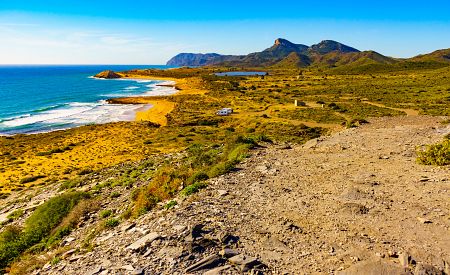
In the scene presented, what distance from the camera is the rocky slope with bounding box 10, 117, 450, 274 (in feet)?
30.5

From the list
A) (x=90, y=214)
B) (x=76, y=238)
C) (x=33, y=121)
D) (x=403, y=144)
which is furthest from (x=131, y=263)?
(x=33, y=121)

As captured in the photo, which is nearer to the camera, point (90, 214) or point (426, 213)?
point (426, 213)

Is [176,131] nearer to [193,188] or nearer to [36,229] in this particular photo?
[36,229]

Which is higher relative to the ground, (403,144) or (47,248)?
(403,144)

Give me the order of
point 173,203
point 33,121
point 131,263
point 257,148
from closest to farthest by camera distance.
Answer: point 131,263, point 173,203, point 257,148, point 33,121

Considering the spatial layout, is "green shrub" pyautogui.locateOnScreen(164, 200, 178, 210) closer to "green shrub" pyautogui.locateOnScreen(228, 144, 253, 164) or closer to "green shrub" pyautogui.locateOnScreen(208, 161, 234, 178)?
"green shrub" pyautogui.locateOnScreen(208, 161, 234, 178)

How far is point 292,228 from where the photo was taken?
11148mm

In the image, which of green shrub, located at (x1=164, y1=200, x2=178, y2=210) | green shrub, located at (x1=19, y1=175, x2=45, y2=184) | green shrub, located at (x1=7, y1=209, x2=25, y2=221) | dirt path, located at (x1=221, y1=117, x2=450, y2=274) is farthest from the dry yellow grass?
dirt path, located at (x1=221, y1=117, x2=450, y2=274)

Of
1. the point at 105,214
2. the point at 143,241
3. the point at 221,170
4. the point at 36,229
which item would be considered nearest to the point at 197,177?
the point at 221,170

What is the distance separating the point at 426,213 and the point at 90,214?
14671 mm

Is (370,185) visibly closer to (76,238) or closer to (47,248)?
(76,238)

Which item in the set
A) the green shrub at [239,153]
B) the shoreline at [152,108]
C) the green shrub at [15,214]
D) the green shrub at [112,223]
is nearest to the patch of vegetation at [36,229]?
the green shrub at [15,214]

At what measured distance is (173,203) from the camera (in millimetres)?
14102

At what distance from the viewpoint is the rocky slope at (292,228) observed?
9.30m
